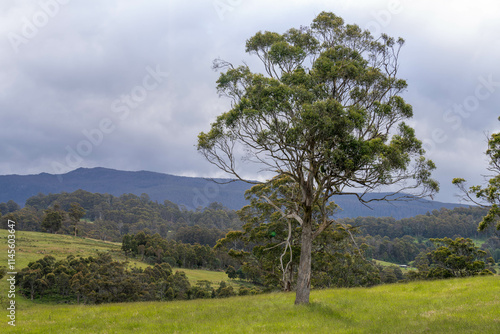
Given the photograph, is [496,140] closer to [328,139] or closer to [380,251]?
[328,139]

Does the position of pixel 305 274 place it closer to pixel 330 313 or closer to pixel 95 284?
pixel 330 313

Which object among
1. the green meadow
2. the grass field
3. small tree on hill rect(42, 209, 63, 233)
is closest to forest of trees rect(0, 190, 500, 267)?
small tree on hill rect(42, 209, 63, 233)

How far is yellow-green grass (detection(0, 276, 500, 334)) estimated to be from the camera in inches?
475

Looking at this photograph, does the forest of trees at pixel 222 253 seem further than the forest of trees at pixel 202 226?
No

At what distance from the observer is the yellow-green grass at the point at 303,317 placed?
475 inches

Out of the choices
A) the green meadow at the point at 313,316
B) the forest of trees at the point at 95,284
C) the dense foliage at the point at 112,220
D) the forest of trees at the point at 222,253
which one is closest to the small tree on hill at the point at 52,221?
the dense foliage at the point at 112,220

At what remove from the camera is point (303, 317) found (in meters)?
14.1

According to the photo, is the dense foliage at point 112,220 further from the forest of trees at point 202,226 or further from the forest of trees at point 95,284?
the forest of trees at point 95,284

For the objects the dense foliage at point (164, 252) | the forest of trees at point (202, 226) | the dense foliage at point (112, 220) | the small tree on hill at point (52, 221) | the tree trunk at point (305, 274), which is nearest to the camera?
the tree trunk at point (305, 274)

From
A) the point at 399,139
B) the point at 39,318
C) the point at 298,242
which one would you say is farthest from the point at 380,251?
the point at 39,318

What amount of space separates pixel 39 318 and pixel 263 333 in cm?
1025

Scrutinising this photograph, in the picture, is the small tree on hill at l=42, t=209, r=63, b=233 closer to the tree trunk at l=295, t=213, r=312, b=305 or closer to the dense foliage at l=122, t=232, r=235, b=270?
the dense foliage at l=122, t=232, r=235, b=270

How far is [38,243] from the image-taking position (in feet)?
266

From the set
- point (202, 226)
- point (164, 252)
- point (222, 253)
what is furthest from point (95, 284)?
point (202, 226)
